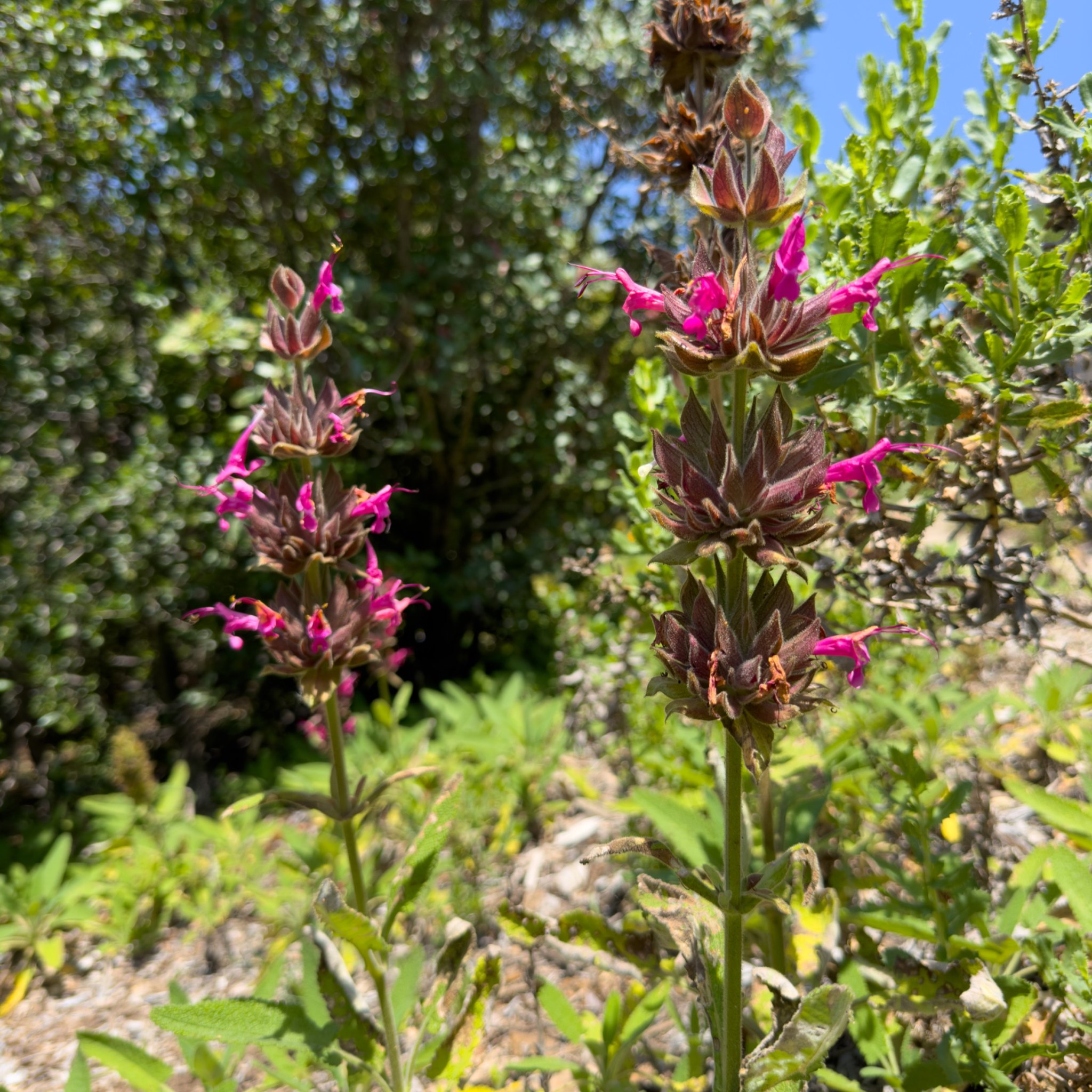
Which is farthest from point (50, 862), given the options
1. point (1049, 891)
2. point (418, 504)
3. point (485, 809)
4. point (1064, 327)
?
point (1064, 327)

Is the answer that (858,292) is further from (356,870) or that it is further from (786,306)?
(356,870)

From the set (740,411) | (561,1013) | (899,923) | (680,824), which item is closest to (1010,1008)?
(899,923)

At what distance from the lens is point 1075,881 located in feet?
3.90

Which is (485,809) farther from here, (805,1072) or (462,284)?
(462,284)

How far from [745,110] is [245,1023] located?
1.33 meters

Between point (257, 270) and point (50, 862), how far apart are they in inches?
116

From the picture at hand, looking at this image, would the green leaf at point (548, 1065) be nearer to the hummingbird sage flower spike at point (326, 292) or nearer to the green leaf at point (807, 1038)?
the green leaf at point (807, 1038)

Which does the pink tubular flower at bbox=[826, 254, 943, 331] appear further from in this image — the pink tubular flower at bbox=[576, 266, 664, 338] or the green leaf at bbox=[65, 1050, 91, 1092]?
the green leaf at bbox=[65, 1050, 91, 1092]

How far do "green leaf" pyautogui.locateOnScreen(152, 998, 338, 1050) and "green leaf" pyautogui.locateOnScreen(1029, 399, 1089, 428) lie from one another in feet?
4.51

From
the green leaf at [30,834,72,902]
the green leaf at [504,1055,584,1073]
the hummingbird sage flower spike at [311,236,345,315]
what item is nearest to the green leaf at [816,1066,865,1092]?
the green leaf at [504,1055,584,1073]

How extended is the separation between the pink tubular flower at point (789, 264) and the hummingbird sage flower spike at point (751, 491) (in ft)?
0.35

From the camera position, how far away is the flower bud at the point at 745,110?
2.46ft

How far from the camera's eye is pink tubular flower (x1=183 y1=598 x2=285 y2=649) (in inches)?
42.2

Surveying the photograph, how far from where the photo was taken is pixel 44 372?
3.34 meters
